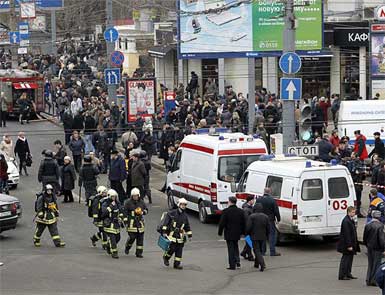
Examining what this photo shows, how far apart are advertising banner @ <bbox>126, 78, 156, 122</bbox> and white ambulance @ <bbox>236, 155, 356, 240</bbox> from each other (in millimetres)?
15225

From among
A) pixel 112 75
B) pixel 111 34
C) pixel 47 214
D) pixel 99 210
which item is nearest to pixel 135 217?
pixel 99 210

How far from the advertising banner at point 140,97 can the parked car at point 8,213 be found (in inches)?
567

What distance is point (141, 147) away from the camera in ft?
111

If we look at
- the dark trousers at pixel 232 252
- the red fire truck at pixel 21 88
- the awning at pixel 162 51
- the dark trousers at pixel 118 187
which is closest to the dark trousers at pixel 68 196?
the dark trousers at pixel 118 187

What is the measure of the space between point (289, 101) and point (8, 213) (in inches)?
321

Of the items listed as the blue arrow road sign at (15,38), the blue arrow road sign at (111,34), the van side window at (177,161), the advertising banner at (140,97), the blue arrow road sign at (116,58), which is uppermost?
the blue arrow road sign at (15,38)

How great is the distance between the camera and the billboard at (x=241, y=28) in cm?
3991

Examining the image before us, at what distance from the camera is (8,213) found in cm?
2281

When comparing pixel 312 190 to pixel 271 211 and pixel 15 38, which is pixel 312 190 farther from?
pixel 15 38

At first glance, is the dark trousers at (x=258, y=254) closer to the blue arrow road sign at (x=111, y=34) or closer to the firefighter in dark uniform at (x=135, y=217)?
the firefighter in dark uniform at (x=135, y=217)

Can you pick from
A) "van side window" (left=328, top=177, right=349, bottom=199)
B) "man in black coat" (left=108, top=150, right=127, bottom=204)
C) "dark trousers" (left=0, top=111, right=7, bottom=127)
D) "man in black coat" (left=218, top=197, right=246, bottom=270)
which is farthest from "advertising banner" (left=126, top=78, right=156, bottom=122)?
"man in black coat" (left=218, top=197, right=246, bottom=270)

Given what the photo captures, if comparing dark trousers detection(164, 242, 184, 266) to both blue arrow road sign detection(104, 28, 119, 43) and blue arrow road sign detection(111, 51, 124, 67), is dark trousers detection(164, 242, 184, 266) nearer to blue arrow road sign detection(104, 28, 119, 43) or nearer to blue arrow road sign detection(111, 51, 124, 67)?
blue arrow road sign detection(104, 28, 119, 43)

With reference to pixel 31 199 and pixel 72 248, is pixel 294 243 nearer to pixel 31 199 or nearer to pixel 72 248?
pixel 72 248

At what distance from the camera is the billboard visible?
39.9m
